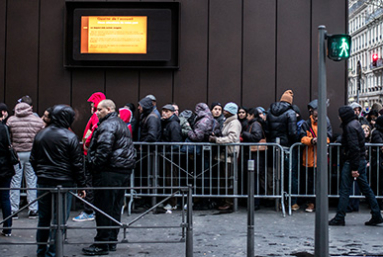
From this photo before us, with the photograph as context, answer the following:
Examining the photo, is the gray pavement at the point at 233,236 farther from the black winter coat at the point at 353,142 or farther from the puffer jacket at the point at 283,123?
the puffer jacket at the point at 283,123

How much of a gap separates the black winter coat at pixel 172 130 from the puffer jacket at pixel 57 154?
364cm

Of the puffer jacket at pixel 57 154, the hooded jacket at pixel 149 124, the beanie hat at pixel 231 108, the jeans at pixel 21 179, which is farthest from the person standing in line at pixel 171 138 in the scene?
the puffer jacket at pixel 57 154

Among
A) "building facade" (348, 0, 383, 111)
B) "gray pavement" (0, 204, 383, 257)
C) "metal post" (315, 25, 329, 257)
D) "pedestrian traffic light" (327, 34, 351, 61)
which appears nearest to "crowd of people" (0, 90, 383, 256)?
"gray pavement" (0, 204, 383, 257)

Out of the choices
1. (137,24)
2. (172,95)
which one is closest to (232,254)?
(172,95)

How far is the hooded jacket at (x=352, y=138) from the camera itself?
31.3ft

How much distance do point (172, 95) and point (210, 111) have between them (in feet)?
4.23

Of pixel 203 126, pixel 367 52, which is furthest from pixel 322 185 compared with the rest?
pixel 367 52

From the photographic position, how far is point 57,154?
731 centimetres

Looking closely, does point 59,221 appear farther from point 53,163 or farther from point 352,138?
point 352,138

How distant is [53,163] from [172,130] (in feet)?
12.8

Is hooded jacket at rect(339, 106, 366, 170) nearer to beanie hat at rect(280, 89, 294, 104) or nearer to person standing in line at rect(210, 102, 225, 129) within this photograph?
beanie hat at rect(280, 89, 294, 104)

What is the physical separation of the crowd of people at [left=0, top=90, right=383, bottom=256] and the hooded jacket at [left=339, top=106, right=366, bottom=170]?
16 mm

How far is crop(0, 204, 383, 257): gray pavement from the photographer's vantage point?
793cm

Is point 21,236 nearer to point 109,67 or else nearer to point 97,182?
point 97,182
